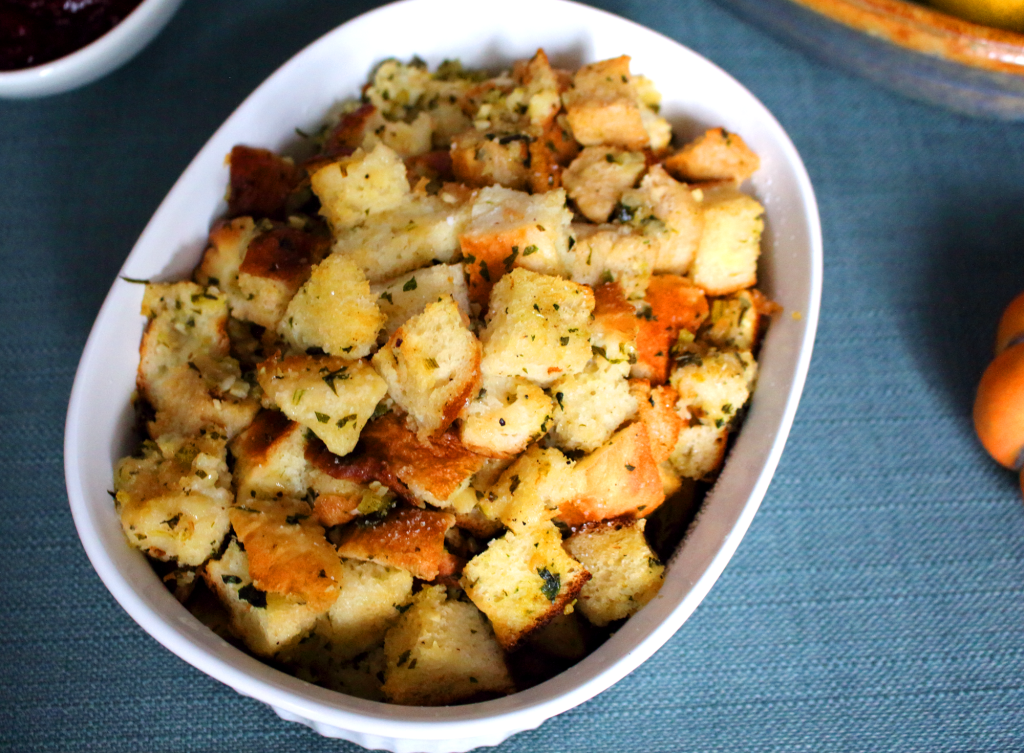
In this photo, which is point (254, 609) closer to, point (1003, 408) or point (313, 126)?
point (313, 126)

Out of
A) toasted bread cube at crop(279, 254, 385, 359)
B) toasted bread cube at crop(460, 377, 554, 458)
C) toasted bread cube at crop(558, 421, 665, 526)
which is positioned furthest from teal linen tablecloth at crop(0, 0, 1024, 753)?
toasted bread cube at crop(279, 254, 385, 359)

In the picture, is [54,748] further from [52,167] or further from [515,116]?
[515,116]

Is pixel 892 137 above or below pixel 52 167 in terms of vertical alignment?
below

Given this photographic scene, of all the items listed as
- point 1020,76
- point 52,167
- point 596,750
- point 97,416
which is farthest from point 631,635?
point 52,167

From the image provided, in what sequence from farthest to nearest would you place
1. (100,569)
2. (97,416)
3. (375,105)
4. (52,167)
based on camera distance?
(52,167) → (375,105) → (97,416) → (100,569)

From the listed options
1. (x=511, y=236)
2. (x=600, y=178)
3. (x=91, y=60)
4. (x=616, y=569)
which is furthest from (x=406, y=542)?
(x=91, y=60)

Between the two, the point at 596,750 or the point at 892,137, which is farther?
the point at 892,137
